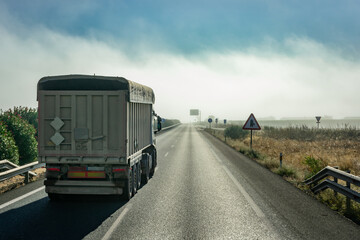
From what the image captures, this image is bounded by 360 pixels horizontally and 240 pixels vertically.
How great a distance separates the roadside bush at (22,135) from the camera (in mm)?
13188

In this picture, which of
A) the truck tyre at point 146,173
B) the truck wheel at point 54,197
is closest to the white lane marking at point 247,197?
the truck tyre at point 146,173

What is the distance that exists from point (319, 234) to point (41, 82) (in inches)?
279

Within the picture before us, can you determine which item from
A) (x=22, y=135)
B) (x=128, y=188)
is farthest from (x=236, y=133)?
(x=128, y=188)

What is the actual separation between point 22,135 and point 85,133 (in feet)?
25.5

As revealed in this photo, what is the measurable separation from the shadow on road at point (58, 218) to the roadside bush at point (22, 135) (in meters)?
6.52

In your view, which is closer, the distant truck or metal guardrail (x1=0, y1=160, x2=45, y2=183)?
the distant truck

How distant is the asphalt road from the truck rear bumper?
0.36 meters

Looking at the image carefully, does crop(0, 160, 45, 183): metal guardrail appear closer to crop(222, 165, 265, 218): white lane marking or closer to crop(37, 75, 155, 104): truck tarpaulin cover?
crop(37, 75, 155, 104): truck tarpaulin cover

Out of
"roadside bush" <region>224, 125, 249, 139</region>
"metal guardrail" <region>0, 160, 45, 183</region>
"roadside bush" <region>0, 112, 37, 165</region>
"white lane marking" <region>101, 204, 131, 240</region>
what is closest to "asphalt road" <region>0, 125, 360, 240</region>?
"white lane marking" <region>101, 204, 131, 240</region>

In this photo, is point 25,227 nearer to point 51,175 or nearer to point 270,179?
point 51,175

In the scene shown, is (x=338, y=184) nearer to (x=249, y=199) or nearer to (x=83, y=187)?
(x=249, y=199)

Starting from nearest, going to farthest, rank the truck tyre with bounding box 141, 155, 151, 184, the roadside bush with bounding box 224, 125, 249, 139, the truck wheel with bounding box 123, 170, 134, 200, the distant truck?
the distant truck, the truck wheel with bounding box 123, 170, 134, 200, the truck tyre with bounding box 141, 155, 151, 184, the roadside bush with bounding box 224, 125, 249, 139

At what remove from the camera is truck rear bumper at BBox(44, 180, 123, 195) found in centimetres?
734

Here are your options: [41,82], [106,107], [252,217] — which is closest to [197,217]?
[252,217]
